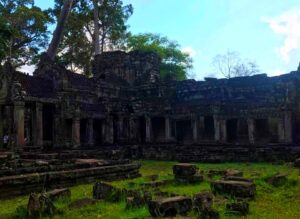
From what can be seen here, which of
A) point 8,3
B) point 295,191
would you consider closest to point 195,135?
point 295,191

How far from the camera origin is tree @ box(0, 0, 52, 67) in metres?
33.3

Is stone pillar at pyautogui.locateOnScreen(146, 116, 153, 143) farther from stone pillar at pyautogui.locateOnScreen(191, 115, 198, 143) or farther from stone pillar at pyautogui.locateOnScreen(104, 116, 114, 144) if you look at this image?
stone pillar at pyautogui.locateOnScreen(191, 115, 198, 143)

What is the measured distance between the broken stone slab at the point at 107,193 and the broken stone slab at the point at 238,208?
2.80 metres

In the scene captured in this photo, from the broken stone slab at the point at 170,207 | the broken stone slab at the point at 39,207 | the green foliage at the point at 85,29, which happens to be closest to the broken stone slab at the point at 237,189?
the broken stone slab at the point at 170,207

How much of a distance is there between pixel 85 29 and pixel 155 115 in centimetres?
2112

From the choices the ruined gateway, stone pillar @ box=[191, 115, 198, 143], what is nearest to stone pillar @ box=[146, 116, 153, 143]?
the ruined gateway

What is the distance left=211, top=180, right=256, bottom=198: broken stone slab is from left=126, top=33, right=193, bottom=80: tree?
39202 mm

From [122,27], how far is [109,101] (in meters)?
18.5

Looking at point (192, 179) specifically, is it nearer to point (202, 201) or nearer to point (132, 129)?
point (202, 201)

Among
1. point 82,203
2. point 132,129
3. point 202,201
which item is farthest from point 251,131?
point 82,203

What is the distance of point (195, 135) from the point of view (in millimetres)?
25672

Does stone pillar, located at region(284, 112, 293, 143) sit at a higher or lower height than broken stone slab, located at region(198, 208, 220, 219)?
higher

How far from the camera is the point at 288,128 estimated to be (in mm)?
21828

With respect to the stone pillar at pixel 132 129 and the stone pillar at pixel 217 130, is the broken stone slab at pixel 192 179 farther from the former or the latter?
the stone pillar at pixel 132 129
